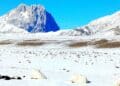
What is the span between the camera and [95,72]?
2792 centimetres

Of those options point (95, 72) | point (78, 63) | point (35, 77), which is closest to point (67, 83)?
point (35, 77)

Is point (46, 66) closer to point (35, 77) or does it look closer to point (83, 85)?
point (35, 77)

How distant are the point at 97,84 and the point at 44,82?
3.12m

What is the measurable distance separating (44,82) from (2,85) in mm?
2467

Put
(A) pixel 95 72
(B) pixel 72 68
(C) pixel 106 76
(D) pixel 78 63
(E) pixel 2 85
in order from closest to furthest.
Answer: (E) pixel 2 85, (C) pixel 106 76, (A) pixel 95 72, (B) pixel 72 68, (D) pixel 78 63

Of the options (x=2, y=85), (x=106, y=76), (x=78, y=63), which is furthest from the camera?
(x=78, y=63)

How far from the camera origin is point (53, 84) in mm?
19484

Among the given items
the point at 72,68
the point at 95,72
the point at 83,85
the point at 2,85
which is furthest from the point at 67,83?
the point at 72,68

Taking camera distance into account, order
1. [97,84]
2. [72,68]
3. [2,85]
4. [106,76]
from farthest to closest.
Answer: [72,68], [106,76], [97,84], [2,85]

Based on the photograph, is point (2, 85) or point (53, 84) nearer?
point (2, 85)

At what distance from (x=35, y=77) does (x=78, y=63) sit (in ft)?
39.2

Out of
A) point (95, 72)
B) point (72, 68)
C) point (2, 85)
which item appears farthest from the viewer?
point (72, 68)

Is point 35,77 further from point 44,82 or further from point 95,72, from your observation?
point 95,72

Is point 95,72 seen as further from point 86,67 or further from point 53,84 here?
point 53,84
